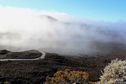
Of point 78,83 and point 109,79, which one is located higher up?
point 109,79

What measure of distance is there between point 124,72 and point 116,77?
1.07 m

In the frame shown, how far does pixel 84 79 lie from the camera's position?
4284 inches

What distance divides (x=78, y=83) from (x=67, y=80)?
9.13 m

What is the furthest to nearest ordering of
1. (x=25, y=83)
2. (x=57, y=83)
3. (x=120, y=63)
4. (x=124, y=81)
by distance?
1. (x=25, y=83)
2. (x=57, y=83)
3. (x=120, y=63)
4. (x=124, y=81)

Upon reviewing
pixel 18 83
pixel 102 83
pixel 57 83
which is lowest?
Result: pixel 18 83

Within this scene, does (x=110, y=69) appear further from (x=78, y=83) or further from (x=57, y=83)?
(x=57, y=83)

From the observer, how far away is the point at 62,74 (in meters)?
125

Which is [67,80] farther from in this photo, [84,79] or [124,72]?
[124,72]

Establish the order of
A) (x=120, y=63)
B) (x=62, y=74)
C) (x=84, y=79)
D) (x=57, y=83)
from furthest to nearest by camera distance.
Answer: (x=62, y=74)
(x=57, y=83)
(x=84, y=79)
(x=120, y=63)

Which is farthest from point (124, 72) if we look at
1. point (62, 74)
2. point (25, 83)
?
point (25, 83)

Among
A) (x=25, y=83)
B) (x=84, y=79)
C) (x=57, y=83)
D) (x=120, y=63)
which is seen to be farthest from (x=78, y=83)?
(x=25, y=83)

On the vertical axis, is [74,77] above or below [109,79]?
below

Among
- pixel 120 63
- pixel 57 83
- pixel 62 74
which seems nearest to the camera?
pixel 120 63

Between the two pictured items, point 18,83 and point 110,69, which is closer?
point 110,69
